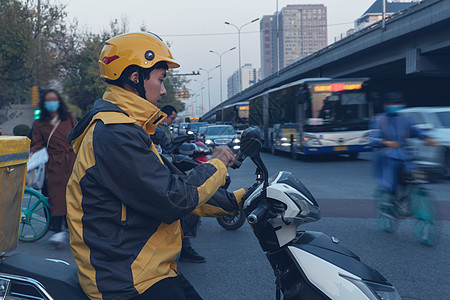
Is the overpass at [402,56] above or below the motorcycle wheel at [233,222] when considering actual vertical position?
above

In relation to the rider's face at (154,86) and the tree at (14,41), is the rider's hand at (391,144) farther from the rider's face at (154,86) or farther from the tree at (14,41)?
the tree at (14,41)

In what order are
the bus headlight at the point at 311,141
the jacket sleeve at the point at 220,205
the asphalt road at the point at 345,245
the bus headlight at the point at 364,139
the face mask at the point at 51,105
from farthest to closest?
the bus headlight at the point at 364,139, the bus headlight at the point at 311,141, the face mask at the point at 51,105, the asphalt road at the point at 345,245, the jacket sleeve at the point at 220,205

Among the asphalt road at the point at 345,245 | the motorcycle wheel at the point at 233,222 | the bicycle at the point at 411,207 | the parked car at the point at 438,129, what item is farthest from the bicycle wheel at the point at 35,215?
the parked car at the point at 438,129

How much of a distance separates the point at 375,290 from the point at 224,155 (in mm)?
800

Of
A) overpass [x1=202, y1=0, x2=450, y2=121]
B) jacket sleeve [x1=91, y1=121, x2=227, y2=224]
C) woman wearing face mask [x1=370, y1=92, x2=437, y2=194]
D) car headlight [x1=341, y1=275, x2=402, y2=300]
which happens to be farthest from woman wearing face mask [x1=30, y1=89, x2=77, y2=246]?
overpass [x1=202, y1=0, x2=450, y2=121]

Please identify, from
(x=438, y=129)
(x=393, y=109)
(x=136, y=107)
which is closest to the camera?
(x=136, y=107)

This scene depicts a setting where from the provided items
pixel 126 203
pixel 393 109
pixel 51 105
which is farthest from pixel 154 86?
pixel 393 109

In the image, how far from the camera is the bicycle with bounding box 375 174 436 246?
18.7 feet

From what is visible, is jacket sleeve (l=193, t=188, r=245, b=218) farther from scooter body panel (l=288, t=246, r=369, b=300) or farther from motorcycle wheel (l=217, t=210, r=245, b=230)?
motorcycle wheel (l=217, t=210, r=245, b=230)

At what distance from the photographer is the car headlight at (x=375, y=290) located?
1920mm

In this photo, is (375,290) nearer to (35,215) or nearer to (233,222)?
(233,222)

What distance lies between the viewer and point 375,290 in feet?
6.40

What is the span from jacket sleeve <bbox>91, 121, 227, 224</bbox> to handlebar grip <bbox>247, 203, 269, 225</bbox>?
355mm

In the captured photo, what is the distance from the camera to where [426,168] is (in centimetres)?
557
